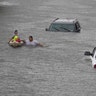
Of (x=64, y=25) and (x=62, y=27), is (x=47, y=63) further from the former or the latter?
(x=62, y=27)

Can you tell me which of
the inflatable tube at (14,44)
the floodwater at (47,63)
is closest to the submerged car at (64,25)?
the floodwater at (47,63)

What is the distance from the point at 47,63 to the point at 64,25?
44.9 feet

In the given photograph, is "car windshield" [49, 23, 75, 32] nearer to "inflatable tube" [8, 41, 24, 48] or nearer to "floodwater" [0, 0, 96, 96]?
"floodwater" [0, 0, 96, 96]

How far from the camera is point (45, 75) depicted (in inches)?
1460

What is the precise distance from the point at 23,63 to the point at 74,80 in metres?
6.53

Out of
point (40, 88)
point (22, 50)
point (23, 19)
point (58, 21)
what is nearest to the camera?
point (40, 88)

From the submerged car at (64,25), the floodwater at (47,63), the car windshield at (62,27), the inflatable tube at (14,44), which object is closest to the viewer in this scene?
the floodwater at (47,63)

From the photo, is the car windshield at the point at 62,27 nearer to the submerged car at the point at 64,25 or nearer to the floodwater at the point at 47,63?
the submerged car at the point at 64,25

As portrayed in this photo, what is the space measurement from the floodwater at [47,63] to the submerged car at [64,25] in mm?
581

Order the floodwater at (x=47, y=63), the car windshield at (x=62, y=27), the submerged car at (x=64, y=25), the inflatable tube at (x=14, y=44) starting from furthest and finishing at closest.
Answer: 1. the car windshield at (x=62, y=27)
2. the submerged car at (x=64, y=25)
3. the inflatable tube at (x=14, y=44)
4. the floodwater at (x=47, y=63)

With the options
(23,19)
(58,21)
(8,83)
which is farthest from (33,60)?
(23,19)

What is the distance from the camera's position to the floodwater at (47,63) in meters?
33.7

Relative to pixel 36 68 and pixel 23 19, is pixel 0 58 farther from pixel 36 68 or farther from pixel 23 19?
pixel 23 19

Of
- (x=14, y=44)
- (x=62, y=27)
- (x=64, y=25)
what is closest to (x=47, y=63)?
(x=14, y=44)
